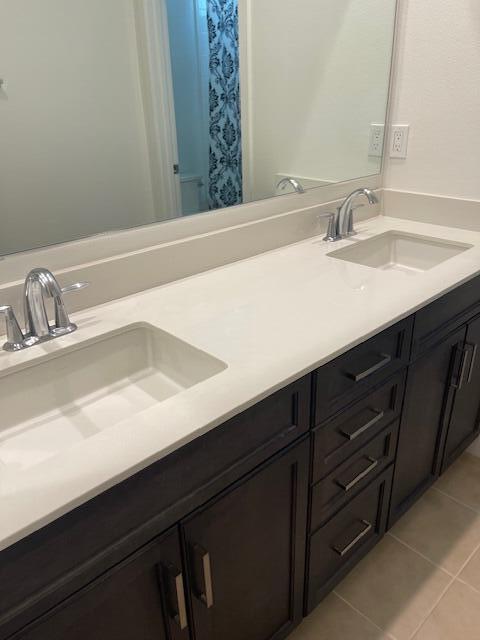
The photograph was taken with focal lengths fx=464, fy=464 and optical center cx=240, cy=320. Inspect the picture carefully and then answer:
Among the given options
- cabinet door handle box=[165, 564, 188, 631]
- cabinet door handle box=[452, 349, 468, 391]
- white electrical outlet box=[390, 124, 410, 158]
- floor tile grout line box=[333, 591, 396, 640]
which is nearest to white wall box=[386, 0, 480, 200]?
white electrical outlet box=[390, 124, 410, 158]

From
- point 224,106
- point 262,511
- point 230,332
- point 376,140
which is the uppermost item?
point 224,106

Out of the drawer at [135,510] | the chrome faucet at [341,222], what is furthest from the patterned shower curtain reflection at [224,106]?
the drawer at [135,510]

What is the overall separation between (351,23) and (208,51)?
2.24 feet

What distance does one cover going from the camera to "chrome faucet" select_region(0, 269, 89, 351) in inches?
36.4

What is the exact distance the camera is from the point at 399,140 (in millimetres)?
1757

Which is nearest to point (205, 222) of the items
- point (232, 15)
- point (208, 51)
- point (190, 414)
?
point (208, 51)

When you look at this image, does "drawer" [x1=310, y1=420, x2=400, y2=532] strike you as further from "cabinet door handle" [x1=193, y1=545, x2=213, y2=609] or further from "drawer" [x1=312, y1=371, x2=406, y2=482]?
"cabinet door handle" [x1=193, y1=545, x2=213, y2=609]

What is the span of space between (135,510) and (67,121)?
845mm

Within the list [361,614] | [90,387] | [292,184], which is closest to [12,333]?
[90,387]

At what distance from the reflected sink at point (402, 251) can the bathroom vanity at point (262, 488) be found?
0.29 ft

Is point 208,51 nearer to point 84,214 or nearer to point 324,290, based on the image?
point 84,214

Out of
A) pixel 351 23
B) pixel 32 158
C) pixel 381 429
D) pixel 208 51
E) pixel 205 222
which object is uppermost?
pixel 351 23

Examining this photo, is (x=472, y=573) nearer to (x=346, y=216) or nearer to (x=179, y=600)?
(x=179, y=600)

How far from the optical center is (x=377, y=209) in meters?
1.88
